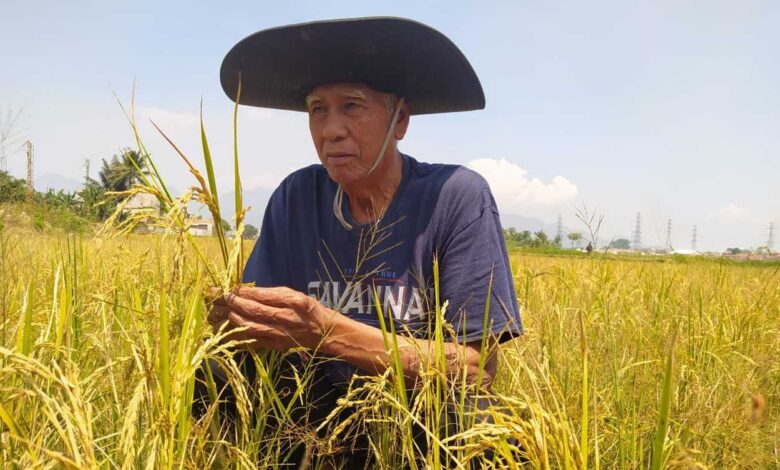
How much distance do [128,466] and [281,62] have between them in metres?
1.78

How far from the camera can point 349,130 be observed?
202cm

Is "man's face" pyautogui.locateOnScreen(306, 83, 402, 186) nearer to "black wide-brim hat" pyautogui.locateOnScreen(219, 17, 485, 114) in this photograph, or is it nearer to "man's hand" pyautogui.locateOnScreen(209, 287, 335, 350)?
"black wide-brim hat" pyautogui.locateOnScreen(219, 17, 485, 114)

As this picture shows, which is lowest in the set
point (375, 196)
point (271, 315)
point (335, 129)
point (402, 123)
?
point (271, 315)

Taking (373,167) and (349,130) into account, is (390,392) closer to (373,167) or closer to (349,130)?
(373,167)

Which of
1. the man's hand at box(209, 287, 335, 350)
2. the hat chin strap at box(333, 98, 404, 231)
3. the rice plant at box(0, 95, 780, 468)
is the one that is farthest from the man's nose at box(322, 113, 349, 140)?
the man's hand at box(209, 287, 335, 350)

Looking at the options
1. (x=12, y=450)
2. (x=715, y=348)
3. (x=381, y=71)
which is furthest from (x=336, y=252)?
(x=715, y=348)

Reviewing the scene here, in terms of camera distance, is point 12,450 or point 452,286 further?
point 452,286

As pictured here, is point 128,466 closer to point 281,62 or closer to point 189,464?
point 189,464

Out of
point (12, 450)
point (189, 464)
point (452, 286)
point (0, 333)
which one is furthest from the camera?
point (452, 286)

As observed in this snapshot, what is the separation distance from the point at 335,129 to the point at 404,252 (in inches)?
A: 21.6

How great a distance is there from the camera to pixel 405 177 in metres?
2.17

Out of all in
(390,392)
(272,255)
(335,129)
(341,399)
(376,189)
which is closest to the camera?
(341,399)

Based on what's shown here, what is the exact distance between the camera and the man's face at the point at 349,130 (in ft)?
6.62

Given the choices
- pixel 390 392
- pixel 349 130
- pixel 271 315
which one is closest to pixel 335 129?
pixel 349 130
